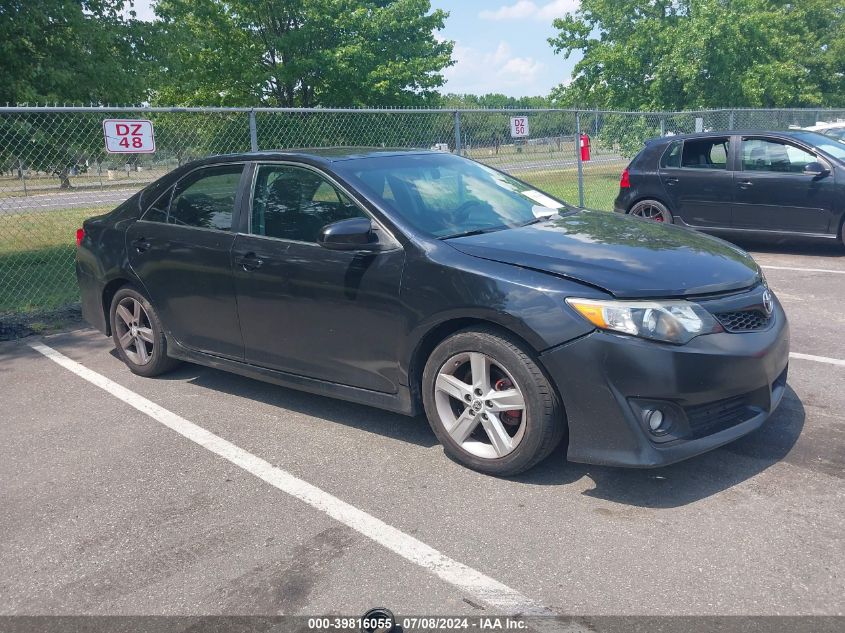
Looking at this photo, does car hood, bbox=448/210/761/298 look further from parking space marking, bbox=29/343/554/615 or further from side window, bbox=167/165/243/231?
side window, bbox=167/165/243/231

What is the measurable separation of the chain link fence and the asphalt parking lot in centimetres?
416

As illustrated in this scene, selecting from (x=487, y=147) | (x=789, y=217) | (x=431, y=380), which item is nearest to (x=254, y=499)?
(x=431, y=380)

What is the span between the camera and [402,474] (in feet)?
13.0

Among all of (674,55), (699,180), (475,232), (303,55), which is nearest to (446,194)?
(475,232)

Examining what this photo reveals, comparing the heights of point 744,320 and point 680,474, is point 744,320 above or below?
above

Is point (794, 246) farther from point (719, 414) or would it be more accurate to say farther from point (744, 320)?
point (719, 414)

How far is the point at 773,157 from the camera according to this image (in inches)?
386

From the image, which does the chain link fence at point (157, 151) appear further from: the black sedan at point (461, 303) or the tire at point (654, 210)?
the black sedan at point (461, 303)

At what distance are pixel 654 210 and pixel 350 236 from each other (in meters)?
7.74

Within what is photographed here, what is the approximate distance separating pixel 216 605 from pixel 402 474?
50.5 inches

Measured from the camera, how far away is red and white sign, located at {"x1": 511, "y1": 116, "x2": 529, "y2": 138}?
37.5ft

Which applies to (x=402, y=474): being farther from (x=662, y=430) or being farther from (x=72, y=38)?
(x=72, y=38)

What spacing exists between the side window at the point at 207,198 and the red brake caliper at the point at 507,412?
213 centimetres

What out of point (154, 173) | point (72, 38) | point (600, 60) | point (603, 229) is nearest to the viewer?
point (603, 229)
